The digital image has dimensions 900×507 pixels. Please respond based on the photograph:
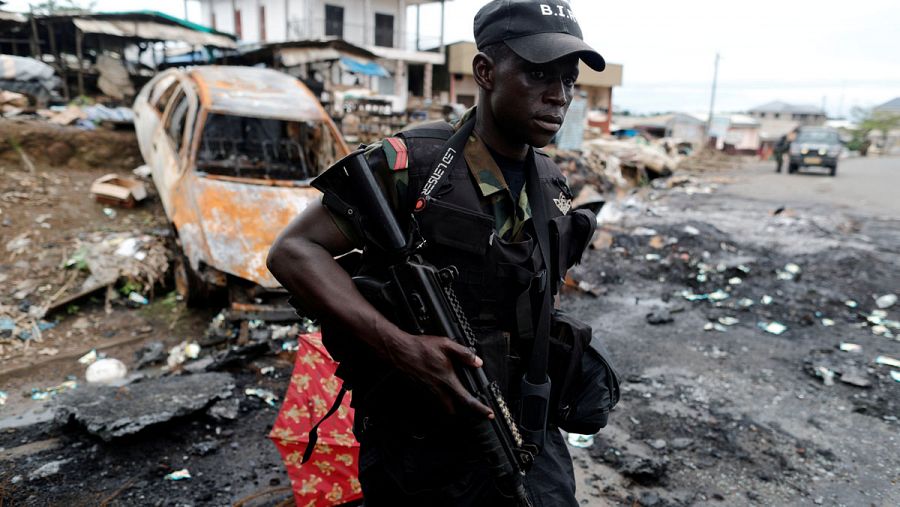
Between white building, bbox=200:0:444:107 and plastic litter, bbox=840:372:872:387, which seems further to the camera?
white building, bbox=200:0:444:107

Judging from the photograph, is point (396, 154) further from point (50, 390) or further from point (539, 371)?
point (50, 390)

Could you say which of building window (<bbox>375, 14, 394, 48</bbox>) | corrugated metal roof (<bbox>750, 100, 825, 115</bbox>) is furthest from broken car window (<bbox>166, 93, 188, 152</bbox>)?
corrugated metal roof (<bbox>750, 100, 825, 115</bbox>)

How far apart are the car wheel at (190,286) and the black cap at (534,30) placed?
3278 mm

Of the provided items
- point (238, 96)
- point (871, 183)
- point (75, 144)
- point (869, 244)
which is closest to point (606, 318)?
point (238, 96)

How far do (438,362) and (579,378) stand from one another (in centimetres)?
58

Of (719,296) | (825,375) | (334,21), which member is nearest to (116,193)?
(719,296)

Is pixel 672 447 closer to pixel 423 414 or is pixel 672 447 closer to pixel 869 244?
pixel 423 414

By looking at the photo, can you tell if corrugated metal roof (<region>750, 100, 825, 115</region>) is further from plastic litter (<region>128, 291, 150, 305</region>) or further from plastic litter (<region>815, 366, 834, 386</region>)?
plastic litter (<region>128, 291, 150, 305</region>)

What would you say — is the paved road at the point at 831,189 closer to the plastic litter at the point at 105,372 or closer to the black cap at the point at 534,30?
the black cap at the point at 534,30

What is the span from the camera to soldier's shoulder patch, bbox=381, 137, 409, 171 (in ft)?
4.15

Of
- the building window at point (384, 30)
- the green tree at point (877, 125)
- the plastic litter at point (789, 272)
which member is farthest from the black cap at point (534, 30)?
the green tree at point (877, 125)

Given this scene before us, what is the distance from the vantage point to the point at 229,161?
548cm

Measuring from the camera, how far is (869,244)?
730 centimetres

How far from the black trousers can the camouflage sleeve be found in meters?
0.51
